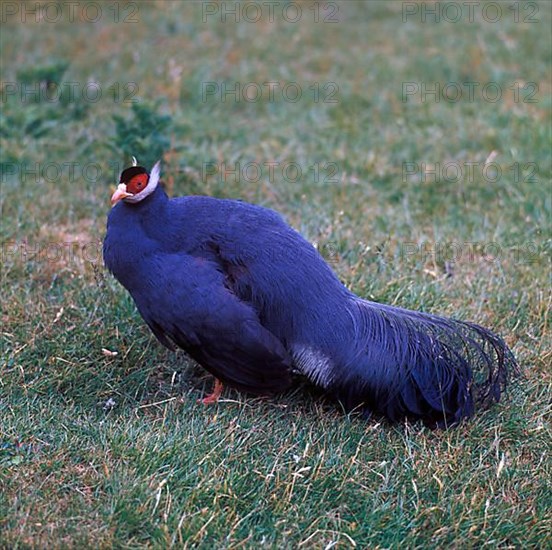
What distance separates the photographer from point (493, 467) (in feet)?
13.4

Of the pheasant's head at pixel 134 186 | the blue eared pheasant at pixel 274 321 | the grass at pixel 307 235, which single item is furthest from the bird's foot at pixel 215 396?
the pheasant's head at pixel 134 186

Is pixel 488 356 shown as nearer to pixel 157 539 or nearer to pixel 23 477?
pixel 157 539

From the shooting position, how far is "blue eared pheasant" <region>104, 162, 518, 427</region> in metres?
4.18

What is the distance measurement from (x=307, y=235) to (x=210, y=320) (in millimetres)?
1983

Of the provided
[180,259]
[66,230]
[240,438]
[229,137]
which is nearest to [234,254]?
[180,259]

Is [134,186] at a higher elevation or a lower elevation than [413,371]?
higher

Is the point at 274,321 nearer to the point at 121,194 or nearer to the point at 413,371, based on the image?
the point at 413,371

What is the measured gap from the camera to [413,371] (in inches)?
169

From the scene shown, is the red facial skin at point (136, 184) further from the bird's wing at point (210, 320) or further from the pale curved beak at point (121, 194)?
the bird's wing at point (210, 320)

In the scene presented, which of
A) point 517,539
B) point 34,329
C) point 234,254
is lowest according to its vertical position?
point 517,539

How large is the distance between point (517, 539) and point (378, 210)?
3.15 metres

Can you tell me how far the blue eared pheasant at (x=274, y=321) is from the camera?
418 cm

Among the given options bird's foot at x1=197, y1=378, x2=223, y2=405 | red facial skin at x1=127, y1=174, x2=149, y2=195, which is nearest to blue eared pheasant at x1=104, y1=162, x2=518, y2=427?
red facial skin at x1=127, y1=174, x2=149, y2=195

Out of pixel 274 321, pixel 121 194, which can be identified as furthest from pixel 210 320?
pixel 121 194
